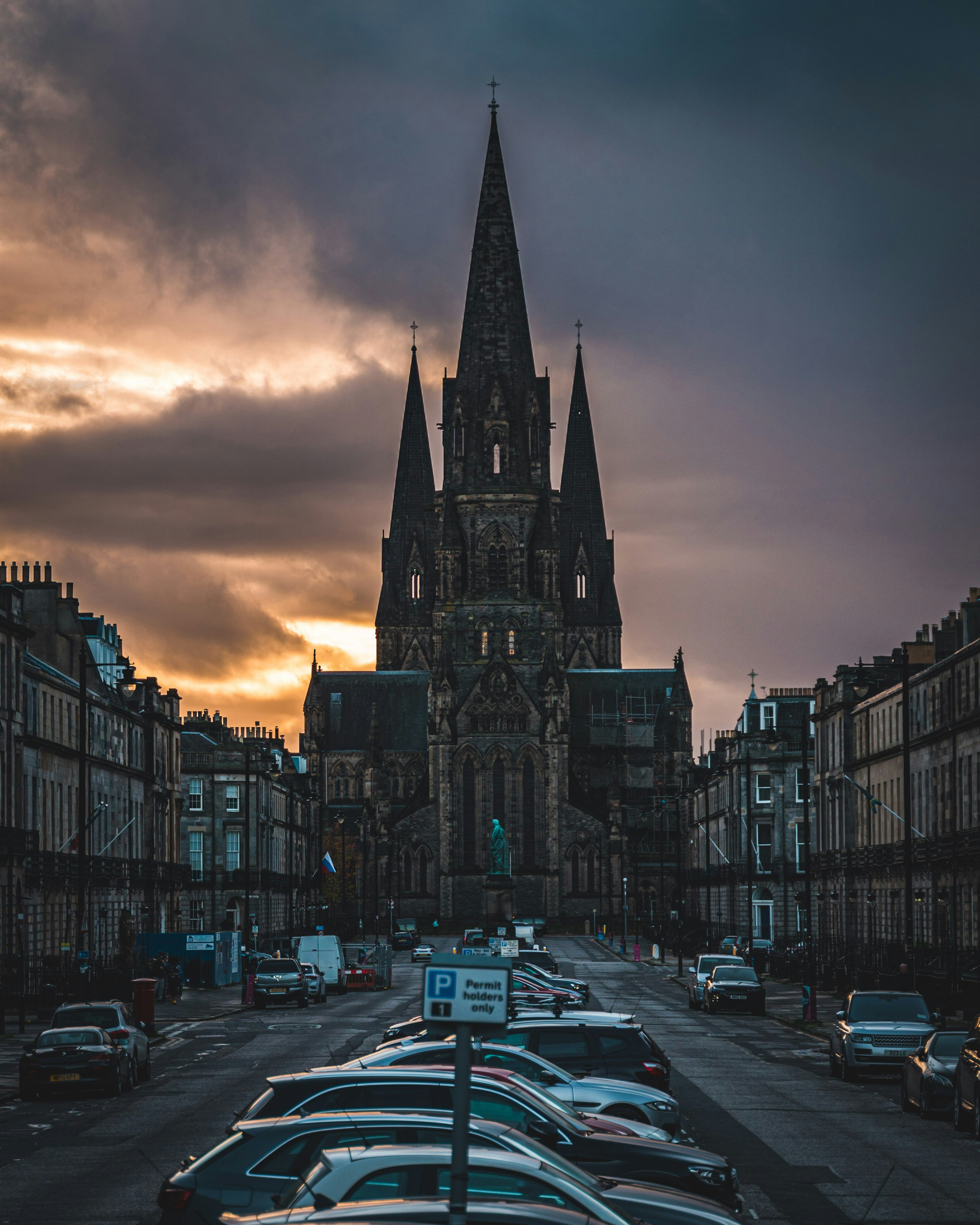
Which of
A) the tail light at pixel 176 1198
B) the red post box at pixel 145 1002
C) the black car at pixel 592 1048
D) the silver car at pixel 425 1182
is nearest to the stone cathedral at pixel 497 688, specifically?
the red post box at pixel 145 1002

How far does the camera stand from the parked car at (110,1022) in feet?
103

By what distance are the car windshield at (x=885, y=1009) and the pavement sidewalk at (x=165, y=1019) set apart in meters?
14.6

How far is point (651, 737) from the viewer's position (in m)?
162

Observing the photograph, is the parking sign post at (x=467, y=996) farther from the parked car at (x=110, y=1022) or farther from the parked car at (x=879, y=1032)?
the parked car at (x=879, y=1032)

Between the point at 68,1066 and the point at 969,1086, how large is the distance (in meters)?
14.2

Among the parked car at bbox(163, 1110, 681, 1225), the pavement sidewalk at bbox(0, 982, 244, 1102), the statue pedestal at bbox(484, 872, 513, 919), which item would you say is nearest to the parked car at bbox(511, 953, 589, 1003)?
the pavement sidewalk at bbox(0, 982, 244, 1102)

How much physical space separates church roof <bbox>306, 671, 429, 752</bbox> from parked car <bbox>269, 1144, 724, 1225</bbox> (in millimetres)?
156351

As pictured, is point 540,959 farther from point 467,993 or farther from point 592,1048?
point 467,993

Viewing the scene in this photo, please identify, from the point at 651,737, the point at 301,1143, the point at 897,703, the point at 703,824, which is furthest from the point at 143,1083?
the point at 651,737

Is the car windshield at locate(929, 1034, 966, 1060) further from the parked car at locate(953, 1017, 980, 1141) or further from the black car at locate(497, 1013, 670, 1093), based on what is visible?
the black car at locate(497, 1013, 670, 1093)

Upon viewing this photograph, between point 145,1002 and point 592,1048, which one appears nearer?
point 592,1048

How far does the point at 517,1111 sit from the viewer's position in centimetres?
1484

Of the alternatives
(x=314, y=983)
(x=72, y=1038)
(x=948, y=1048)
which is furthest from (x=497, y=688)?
(x=948, y=1048)

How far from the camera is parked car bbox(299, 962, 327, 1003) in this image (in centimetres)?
6034
